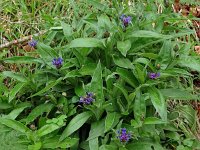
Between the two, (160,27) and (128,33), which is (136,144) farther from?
(160,27)

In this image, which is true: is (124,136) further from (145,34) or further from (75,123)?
(145,34)

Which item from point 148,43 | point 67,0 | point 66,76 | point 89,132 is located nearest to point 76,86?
point 66,76

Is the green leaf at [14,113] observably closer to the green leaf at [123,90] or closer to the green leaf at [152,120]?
the green leaf at [123,90]

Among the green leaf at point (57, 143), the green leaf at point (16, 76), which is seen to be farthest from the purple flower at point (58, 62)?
the green leaf at point (57, 143)

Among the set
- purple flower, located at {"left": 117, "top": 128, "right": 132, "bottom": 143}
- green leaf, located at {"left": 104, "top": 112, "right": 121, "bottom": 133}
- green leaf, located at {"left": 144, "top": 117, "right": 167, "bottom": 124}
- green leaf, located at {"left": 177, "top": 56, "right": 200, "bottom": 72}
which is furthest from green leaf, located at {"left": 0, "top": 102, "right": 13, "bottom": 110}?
green leaf, located at {"left": 177, "top": 56, "right": 200, "bottom": 72}

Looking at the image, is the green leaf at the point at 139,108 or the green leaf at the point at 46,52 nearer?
the green leaf at the point at 139,108

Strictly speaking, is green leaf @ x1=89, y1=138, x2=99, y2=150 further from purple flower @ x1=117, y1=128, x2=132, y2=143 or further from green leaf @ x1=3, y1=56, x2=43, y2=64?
green leaf @ x1=3, y1=56, x2=43, y2=64

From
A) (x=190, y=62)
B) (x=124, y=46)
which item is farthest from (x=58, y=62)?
(x=190, y=62)
